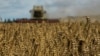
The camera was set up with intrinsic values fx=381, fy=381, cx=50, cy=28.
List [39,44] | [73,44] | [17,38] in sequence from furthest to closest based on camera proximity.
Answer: [17,38] < [39,44] < [73,44]

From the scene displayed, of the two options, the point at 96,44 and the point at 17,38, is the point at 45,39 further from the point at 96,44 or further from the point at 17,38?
the point at 96,44

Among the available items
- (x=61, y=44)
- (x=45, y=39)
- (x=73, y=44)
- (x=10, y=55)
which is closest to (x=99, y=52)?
(x=73, y=44)

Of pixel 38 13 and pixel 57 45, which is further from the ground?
pixel 57 45

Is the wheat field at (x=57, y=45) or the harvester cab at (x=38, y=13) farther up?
the wheat field at (x=57, y=45)

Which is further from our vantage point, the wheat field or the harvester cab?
the harvester cab

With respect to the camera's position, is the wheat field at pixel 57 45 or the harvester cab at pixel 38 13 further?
the harvester cab at pixel 38 13

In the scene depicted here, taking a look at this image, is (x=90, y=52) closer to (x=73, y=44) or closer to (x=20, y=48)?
(x=73, y=44)

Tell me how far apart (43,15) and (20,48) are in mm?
24420

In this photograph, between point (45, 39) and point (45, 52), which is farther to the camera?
point (45, 39)

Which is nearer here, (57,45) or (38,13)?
(57,45)

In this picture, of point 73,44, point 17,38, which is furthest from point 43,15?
point 73,44

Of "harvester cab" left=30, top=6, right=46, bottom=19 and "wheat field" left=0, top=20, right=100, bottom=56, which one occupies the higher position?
"wheat field" left=0, top=20, right=100, bottom=56

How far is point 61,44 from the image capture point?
17.2 ft

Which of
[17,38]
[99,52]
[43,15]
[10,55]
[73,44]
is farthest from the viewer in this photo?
[43,15]
